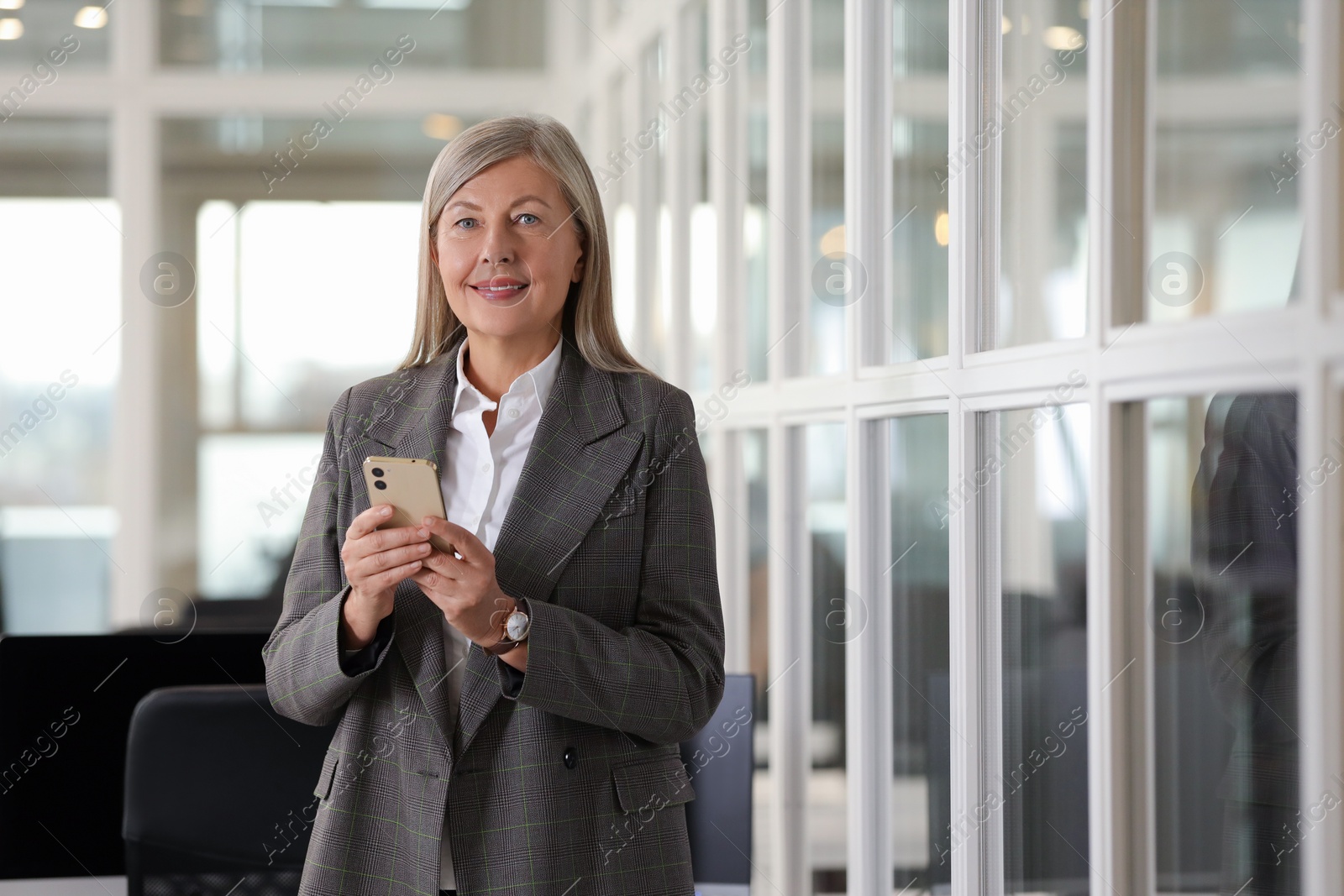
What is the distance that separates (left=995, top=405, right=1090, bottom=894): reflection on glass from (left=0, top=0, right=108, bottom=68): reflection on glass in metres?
4.90

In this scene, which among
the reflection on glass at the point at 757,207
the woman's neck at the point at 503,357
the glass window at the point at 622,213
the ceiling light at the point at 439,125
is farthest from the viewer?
the ceiling light at the point at 439,125

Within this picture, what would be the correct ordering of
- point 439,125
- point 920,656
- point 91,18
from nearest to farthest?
point 920,656 → point 91,18 → point 439,125

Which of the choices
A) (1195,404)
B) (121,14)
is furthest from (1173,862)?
(121,14)

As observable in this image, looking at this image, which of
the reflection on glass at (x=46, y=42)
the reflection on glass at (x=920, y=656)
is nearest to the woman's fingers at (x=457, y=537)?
the reflection on glass at (x=920, y=656)

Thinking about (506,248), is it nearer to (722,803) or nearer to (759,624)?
(722,803)

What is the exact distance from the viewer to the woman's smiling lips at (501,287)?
1380 mm

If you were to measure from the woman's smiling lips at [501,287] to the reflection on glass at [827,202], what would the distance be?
2.78 feet

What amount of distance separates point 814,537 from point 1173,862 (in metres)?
1.26

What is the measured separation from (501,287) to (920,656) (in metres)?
0.88

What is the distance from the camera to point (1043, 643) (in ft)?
4.79

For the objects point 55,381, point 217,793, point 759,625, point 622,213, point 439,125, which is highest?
point 439,125

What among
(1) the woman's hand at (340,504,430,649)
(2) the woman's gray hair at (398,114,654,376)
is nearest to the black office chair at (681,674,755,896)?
(2) the woman's gray hair at (398,114,654,376)

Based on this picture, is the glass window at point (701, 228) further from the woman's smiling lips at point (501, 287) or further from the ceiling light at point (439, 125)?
the ceiling light at point (439, 125)

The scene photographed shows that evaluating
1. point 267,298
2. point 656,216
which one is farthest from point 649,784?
point 267,298
